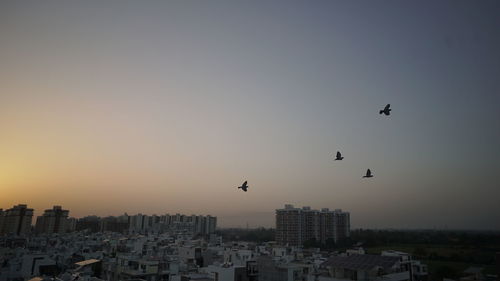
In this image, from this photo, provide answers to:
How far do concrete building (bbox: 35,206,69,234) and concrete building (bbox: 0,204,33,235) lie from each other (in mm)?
5446

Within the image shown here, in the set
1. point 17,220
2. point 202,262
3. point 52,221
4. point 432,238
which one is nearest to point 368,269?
point 202,262

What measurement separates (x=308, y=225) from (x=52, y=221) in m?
49.3

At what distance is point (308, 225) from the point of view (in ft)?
183

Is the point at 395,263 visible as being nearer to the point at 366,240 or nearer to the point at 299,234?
the point at 366,240

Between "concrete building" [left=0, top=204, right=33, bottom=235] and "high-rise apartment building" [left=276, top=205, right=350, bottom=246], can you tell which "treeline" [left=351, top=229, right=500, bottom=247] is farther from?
"concrete building" [left=0, top=204, right=33, bottom=235]

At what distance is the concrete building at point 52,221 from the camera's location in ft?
213

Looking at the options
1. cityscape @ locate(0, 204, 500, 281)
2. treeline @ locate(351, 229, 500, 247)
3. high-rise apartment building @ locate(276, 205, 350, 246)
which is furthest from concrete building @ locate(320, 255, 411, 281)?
high-rise apartment building @ locate(276, 205, 350, 246)

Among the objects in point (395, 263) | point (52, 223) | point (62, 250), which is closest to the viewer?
point (395, 263)

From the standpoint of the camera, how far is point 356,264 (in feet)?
52.5

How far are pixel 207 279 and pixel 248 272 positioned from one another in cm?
317

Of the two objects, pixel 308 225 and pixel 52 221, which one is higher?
pixel 308 225

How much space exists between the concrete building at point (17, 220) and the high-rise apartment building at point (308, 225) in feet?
146

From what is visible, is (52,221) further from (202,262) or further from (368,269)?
(368,269)

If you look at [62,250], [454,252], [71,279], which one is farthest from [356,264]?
[62,250]
